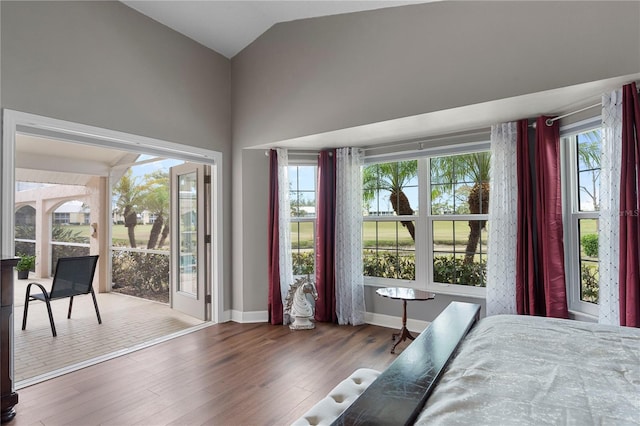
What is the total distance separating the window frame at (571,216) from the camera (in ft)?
9.07

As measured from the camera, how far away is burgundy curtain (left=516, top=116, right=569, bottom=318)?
2689 millimetres

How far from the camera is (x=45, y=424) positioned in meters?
1.98

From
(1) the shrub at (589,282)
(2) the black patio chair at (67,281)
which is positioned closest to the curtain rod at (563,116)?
(1) the shrub at (589,282)

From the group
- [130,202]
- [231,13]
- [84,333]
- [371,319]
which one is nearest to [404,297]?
[371,319]

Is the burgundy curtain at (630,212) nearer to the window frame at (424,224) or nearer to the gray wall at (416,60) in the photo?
the gray wall at (416,60)

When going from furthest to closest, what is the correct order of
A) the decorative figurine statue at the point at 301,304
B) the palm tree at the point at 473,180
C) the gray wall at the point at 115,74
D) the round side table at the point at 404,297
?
the decorative figurine statue at the point at 301,304 < the palm tree at the point at 473,180 < the round side table at the point at 404,297 < the gray wall at the point at 115,74

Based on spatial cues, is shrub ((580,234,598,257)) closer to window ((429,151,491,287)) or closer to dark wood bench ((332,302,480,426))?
window ((429,151,491,287))

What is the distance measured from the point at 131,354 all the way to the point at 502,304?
3461 mm

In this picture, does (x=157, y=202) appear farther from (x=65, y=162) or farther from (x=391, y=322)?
(x=391, y=322)

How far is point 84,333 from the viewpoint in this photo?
3.62 metres

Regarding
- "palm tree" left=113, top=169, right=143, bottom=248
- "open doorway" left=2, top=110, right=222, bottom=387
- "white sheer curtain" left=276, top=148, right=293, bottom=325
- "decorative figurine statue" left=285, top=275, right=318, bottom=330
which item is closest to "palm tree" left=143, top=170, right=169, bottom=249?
"open doorway" left=2, top=110, right=222, bottom=387

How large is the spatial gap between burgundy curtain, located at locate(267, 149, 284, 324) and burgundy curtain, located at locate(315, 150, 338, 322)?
1.57 feet

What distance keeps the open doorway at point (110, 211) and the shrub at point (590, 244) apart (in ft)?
12.1

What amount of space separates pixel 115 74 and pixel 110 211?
3897 millimetres
